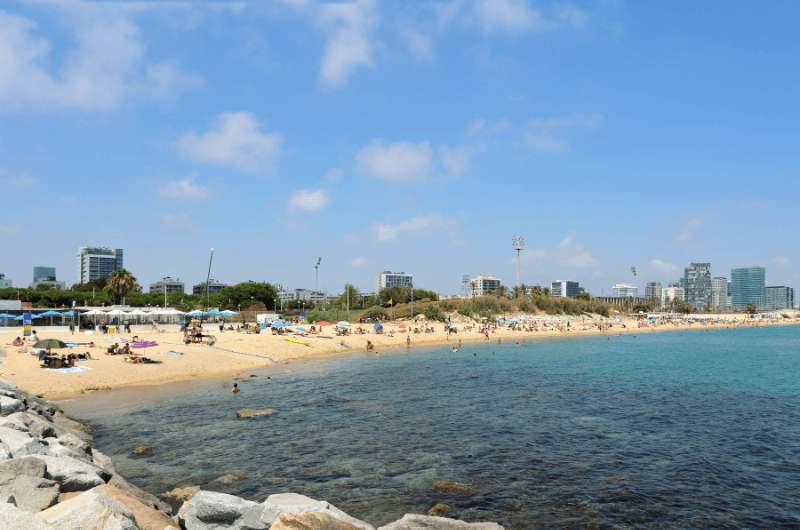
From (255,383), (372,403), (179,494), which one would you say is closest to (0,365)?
(255,383)

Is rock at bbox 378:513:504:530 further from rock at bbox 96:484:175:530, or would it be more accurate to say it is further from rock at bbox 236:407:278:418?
rock at bbox 236:407:278:418

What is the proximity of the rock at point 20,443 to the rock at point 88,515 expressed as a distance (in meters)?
4.42

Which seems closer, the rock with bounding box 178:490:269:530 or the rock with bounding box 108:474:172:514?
the rock with bounding box 178:490:269:530

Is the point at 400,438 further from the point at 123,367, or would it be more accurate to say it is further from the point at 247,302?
the point at 247,302

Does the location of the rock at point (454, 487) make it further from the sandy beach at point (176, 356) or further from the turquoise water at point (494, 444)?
the sandy beach at point (176, 356)

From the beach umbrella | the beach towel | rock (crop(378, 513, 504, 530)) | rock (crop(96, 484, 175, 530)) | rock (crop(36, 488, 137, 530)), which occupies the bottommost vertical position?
the beach towel

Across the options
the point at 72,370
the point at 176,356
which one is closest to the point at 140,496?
the point at 72,370

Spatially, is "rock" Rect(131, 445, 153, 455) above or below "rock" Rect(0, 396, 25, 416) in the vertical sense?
below

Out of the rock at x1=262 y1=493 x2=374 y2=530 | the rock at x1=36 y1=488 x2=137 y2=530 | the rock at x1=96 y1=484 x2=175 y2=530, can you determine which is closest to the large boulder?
the rock at x1=36 y1=488 x2=137 y2=530

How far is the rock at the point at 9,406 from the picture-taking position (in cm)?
1688

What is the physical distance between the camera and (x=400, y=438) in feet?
66.5

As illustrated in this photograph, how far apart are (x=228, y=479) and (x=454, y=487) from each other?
655 centimetres

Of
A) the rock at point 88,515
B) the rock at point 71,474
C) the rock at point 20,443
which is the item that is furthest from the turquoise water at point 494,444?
the rock at point 88,515

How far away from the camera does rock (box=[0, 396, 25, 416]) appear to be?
1688cm
